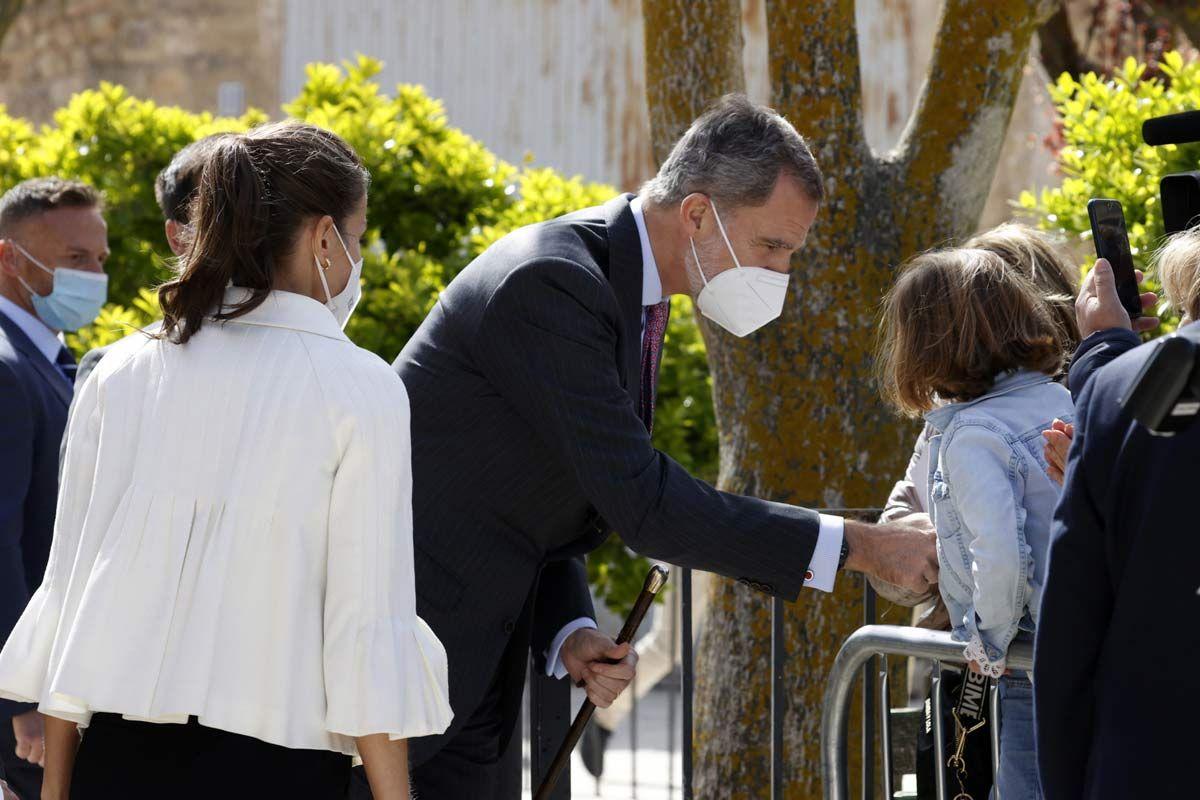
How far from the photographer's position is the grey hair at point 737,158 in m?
3.14

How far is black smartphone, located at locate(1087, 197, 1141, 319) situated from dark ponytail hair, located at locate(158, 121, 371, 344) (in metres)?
1.37

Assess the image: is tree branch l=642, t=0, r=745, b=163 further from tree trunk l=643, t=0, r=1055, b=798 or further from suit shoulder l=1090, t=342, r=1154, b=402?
suit shoulder l=1090, t=342, r=1154, b=402

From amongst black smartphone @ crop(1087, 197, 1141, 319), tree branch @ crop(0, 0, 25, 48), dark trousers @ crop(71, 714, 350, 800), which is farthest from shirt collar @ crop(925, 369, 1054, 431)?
tree branch @ crop(0, 0, 25, 48)

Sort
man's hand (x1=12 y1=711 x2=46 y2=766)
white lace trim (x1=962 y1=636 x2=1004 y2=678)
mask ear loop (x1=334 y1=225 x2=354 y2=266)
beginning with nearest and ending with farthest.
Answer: mask ear loop (x1=334 y1=225 x2=354 y2=266) < white lace trim (x1=962 y1=636 x2=1004 y2=678) < man's hand (x1=12 y1=711 x2=46 y2=766)

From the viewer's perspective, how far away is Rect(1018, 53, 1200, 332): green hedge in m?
4.46

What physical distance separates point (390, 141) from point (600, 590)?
2.40 m

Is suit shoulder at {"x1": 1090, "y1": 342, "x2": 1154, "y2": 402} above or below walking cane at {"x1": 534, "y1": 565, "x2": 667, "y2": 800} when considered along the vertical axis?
above

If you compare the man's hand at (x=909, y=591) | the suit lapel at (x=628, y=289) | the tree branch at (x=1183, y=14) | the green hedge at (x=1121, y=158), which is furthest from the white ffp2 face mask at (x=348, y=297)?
the tree branch at (x=1183, y=14)

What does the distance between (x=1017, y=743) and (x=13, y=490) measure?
2533 mm

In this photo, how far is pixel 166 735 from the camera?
2158 mm

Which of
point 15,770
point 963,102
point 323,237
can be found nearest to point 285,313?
point 323,237

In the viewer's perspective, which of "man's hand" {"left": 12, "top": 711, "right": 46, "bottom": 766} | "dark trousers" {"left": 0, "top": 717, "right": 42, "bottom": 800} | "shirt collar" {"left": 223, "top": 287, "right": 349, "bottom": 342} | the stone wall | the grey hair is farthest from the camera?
the stone wall

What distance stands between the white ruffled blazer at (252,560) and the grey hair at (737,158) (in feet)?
3.80

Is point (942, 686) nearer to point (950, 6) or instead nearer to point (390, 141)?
point (950, 6)
